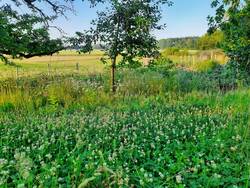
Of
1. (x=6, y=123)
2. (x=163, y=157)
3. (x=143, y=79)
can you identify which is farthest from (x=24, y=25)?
(x=163, y=157)

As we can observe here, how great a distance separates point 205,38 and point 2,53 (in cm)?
3693

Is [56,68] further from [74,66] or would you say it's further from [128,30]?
[128,30]

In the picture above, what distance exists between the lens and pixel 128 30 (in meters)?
10.9

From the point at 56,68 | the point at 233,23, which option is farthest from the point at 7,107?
the point at 56,68

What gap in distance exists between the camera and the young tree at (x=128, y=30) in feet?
35.2

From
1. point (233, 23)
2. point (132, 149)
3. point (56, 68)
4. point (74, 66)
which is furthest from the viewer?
point (74, 66)

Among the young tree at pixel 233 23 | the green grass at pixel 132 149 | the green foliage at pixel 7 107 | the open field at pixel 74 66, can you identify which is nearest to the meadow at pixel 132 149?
the green grass at pixel 132 149

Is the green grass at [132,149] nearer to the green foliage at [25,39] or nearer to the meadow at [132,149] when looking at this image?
the meadow at [132,149]

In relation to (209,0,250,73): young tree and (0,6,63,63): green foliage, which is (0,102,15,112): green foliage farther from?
(209,0,250,73): young tree

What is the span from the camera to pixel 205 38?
4644cm

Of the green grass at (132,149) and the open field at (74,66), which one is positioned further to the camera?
the open field at (74,66)

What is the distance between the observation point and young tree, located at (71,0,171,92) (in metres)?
10.7

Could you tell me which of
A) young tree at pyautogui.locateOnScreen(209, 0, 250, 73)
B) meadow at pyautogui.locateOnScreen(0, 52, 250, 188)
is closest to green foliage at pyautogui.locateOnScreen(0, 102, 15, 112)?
meadow at pyautogui.locateOnScreen(0, 52, 250, 188)

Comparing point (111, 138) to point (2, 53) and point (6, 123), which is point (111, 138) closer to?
point (6, 123)
